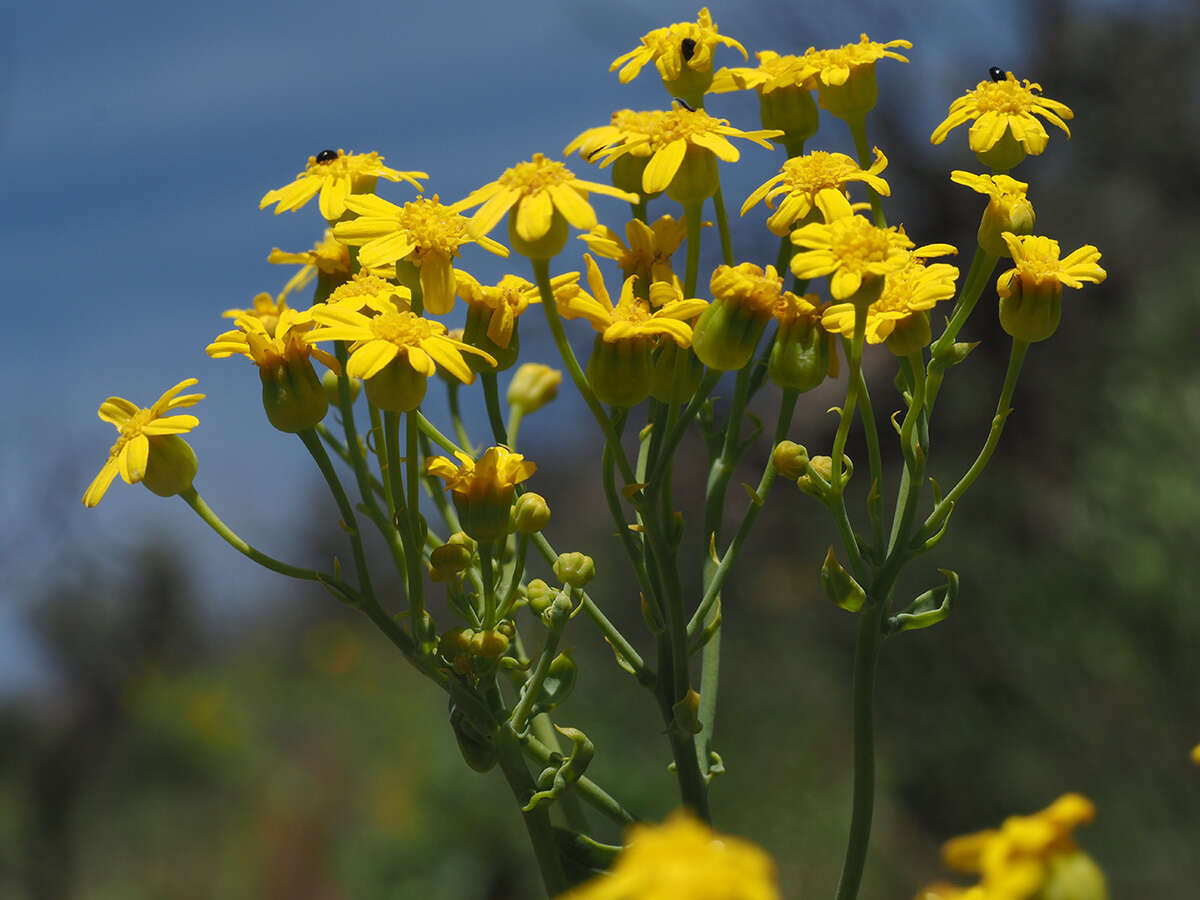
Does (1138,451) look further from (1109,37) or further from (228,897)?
(228,897)

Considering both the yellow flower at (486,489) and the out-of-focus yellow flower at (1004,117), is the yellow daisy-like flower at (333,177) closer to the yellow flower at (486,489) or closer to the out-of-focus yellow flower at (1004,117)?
the yellow flower at (486,489)

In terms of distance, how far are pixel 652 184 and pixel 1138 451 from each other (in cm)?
638

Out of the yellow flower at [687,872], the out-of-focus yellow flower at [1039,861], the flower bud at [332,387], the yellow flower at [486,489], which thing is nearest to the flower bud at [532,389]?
the flower bud at [332,387]

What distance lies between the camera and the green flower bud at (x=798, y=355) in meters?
1.29

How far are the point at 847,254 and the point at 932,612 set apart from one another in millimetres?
449

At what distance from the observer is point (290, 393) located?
132 centimetres

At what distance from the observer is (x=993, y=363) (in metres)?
10.0

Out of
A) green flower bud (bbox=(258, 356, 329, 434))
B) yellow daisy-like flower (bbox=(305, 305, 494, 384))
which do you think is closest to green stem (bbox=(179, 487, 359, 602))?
green flower bud (bbox=(258, 356, 329, 434))

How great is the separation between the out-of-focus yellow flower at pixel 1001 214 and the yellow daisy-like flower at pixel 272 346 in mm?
825

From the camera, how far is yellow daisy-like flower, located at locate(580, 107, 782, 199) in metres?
1.28

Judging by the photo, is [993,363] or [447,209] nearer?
[447,209]

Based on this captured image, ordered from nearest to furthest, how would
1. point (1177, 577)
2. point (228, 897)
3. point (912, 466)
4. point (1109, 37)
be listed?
point (912, 466)
point (1177, 577)
point (228, 897)
point (1109, 37)

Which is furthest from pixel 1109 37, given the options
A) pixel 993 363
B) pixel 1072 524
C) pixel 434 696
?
pixel 434 696

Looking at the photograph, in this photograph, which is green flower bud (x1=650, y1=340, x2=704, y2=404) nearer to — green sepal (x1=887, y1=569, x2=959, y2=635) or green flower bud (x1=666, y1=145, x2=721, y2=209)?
green flower bud (x1=666, y1=145, x2=721, y2=209)
